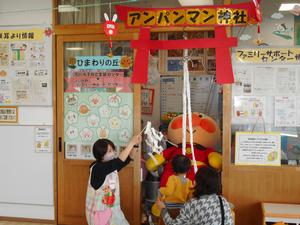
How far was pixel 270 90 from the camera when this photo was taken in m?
3.75

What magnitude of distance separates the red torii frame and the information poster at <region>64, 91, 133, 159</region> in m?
0.39

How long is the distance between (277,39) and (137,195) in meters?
2.08

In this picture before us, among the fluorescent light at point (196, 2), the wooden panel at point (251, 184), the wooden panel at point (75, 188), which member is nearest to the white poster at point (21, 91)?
the wooden panel at point (75, 188)

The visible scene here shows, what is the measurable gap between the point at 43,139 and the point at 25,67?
0.81 meters

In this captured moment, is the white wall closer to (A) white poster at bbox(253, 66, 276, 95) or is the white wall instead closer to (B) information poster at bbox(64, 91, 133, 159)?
(B) information poster at bbox(64, 91, 133, 159)

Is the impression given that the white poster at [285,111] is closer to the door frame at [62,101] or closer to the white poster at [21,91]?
the door frame at [62,101]

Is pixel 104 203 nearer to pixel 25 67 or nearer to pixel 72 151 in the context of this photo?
pixel 72 151

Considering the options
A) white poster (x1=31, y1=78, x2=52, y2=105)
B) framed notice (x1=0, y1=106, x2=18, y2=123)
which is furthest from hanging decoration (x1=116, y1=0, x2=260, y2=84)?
framed notice (x1=0, y1=106, x2=18, y2=123)

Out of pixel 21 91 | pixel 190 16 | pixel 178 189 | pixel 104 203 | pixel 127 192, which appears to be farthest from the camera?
pixel 21 91

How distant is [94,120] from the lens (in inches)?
161

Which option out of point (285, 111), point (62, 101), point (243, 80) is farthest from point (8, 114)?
point (285, 111)

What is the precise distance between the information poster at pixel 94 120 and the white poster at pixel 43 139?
21 cm

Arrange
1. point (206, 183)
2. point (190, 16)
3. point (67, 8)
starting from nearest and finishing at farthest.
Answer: point (206, 183), point (190, 16), point (67, 8)

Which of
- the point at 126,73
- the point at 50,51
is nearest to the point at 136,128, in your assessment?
the point at 126,73
